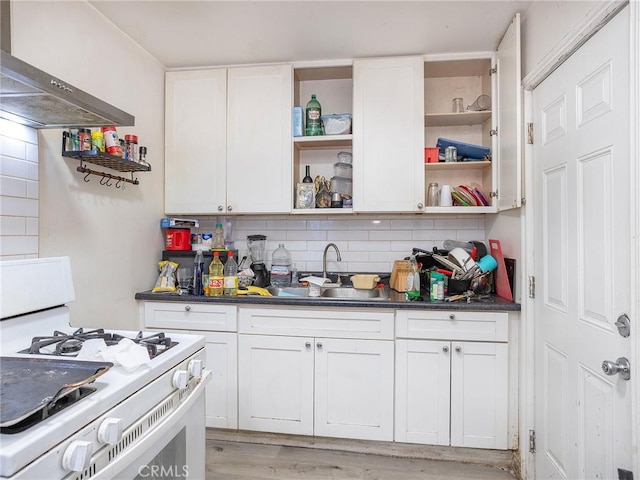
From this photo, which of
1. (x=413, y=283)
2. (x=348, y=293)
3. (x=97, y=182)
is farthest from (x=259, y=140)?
(x=413, y=283)

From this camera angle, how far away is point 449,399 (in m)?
1.82

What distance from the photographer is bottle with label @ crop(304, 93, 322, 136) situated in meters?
2.26

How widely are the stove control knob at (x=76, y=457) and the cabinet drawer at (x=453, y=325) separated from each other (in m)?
1.49

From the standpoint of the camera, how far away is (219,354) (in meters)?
2.00

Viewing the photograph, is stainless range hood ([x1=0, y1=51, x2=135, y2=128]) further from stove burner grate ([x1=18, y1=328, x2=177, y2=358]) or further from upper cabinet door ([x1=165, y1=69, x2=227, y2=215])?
upper cabinet door ([x1=165, y1=69, x2=227, y2=215])

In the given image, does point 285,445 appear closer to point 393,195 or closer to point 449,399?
point 449,399

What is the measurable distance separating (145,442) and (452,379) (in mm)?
1535

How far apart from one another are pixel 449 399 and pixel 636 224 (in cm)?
126

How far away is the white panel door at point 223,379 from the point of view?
1987 millimetres

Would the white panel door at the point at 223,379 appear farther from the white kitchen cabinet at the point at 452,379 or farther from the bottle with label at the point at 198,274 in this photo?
the white kitchen cabinet at the point at 452,379

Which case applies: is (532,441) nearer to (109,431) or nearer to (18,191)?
(109,431)

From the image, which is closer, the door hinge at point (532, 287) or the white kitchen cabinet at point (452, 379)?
the door hinge at point (532, 287)

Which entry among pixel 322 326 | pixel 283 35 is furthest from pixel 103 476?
pixel 283 35

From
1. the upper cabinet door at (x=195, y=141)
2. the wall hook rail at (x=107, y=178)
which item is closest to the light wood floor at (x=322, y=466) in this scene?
the upper cabinet door at (x=195, y=141)
